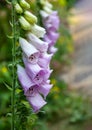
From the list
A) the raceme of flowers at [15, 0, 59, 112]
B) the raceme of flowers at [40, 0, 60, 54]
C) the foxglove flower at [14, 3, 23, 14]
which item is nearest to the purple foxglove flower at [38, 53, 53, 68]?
the raceme of flowers at [15, 0, 59, 112]

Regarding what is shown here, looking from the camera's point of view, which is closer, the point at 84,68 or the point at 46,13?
the point at 46,13

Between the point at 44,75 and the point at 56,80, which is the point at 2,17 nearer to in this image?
the point at 56,80

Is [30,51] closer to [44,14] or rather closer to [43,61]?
[43,61]

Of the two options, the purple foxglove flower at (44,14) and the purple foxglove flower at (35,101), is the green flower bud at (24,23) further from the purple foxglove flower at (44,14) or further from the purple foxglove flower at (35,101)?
the purple foxglove flower at (44,14)

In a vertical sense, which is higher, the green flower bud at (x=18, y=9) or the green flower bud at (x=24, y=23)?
the green flower bud at (x=18, y=9)

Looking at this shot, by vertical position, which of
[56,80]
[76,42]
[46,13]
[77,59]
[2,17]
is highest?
[76,42]

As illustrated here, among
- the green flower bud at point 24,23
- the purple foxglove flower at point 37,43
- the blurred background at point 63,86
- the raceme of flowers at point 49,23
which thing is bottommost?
the purple foxglove flower at point 37,43

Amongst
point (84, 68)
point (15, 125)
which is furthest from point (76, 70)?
point (15, 125)

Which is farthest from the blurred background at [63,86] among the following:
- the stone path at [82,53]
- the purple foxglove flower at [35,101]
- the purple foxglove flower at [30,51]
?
the purple foxglove flower at [30,51]
